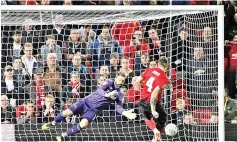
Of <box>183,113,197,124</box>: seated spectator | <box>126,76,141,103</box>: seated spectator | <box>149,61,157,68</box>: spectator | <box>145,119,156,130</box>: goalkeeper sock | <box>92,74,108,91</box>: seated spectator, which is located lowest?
<box>145,119,156,130</box>: goalkeeper sock

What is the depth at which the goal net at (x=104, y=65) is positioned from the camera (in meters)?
11.8

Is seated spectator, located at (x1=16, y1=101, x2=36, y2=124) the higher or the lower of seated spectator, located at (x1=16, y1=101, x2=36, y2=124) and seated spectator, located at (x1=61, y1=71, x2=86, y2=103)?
the lower

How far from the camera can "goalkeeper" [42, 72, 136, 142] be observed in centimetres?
1177

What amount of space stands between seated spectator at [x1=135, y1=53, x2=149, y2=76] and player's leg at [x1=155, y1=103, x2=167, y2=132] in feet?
2.01

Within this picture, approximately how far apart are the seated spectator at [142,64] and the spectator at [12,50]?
1622mm

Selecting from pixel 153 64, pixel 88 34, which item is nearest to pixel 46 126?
pixel 88 34

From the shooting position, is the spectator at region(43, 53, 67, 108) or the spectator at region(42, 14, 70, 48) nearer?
the spectator at region(43, 53, 67, 108)

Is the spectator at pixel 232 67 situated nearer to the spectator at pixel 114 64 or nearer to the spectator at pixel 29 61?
the spectator at pixel 114 64

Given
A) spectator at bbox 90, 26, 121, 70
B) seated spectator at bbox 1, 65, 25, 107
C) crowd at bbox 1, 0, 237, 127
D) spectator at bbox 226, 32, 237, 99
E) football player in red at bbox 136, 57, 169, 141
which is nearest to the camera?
football player in red at bbox 136, 57, 169, 141

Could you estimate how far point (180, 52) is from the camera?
476 inches

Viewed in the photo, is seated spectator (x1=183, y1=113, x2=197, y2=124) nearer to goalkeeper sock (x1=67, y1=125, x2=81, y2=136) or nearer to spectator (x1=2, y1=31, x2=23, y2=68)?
goalkeeper sock (x1=67, y1=125, x2=81, y2=136)

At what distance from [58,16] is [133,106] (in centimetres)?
160

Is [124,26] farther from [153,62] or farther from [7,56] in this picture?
[7,56]

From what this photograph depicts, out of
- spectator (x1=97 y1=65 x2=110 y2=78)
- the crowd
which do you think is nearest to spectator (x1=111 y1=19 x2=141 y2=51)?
the crowd
